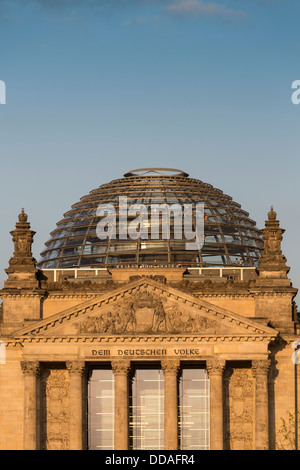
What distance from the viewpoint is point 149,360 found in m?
161

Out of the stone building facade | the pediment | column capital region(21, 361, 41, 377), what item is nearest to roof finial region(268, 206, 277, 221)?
the stone building facade

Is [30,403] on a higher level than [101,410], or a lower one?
higher

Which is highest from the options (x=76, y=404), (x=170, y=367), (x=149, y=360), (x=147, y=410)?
(x=149, y=360)

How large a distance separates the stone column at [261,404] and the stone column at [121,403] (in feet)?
31.6

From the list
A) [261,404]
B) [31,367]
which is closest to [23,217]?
[31,367]

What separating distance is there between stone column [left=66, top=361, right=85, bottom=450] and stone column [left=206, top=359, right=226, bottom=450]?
9642 millimetres

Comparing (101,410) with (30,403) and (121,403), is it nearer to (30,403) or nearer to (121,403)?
(121,403)

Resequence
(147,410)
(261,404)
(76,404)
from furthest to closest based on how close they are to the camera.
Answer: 1. (147,410)
2. (76,404)
3. (261,404)

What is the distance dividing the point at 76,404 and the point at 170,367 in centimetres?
755

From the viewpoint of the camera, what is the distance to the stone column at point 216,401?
159 metres

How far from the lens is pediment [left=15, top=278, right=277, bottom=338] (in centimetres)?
15962

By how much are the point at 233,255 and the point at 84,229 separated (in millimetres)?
12986

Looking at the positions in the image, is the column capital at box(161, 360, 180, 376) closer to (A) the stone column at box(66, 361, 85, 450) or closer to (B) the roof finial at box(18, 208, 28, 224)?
(A) the stone column at box(66, 361, 85, 450)
